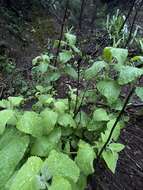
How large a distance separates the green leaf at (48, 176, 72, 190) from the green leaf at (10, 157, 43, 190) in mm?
71

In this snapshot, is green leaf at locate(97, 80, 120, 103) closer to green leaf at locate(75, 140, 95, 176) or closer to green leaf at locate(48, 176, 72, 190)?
green leaf at locate(75, 140, 95, 176)

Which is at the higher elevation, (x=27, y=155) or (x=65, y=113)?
(x=65, y=113)

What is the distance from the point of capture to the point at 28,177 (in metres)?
1.44

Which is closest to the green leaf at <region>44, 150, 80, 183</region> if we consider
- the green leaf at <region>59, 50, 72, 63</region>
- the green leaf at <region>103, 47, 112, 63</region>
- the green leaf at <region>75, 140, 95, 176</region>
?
the green leaf at <region>75, 140, 95, 176</region>

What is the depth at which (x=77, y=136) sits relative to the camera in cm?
203

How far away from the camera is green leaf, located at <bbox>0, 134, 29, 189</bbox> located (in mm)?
1650

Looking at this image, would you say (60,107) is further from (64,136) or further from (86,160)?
(86,160)

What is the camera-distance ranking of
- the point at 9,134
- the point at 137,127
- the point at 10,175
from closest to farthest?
the point at 10,175
the point at 9,134
the point at 137,127

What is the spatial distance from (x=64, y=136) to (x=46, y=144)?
0.66ft

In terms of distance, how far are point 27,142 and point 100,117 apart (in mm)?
423

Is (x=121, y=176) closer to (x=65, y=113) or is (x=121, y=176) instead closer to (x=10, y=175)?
(x=65, y=113)

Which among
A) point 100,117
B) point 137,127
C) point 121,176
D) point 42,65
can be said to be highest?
point 42,65

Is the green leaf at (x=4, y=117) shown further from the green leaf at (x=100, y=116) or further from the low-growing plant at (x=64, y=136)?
the green leaf at (x=100, y=116)

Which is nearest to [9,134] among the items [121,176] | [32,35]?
[121,176]
